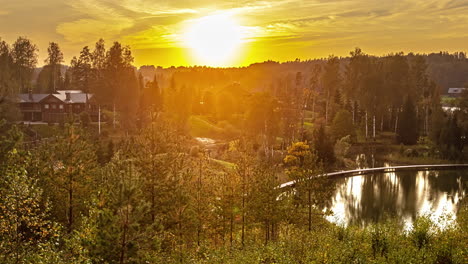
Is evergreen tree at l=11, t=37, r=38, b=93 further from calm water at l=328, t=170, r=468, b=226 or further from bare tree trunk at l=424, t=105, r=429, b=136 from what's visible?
bare tree trunk at l=424, t=105, r=429, b=136

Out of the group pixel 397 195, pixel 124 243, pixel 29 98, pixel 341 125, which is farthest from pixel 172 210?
pixel 29 98

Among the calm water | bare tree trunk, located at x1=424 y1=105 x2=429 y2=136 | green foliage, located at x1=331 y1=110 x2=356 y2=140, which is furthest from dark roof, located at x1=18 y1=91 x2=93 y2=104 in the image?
bare tree trunk, located at x1=424 y1=105 x2=429 y2=136

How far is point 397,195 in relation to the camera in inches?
1941

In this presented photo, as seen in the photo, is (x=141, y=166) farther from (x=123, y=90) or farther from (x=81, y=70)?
(x=81, y=70)

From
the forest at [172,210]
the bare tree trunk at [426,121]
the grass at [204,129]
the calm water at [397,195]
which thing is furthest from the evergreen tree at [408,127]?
the grass at [204,129]

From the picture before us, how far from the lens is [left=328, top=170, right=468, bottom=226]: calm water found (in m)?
41.2

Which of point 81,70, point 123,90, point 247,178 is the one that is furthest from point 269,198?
point 81,70

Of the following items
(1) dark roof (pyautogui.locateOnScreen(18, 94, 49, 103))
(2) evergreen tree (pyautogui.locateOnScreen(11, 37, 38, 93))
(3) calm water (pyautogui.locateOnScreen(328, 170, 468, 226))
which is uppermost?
(2) evergreen tree (pyautogui.locateOnScreen(11, 37, 38, 93))

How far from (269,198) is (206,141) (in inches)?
2185

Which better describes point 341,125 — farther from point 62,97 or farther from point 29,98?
point 29,98

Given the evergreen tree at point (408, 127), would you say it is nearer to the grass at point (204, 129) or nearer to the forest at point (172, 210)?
the forest at point (172, 210)

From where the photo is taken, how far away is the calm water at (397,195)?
4116 centimetres

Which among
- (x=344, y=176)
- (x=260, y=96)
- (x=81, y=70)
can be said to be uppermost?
(x=81, y=70)

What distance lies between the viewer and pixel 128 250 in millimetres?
16406
